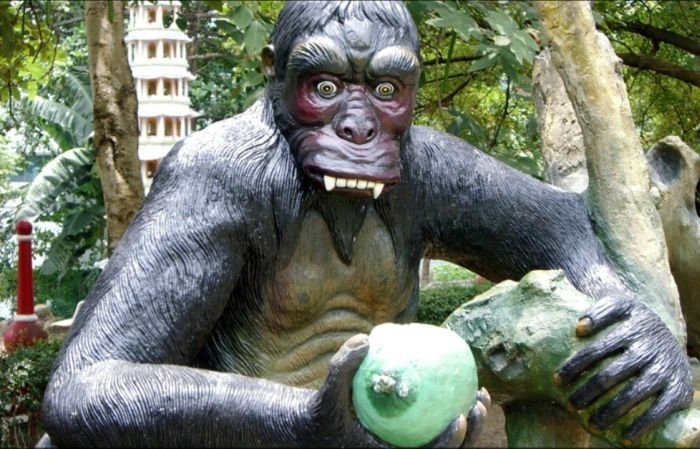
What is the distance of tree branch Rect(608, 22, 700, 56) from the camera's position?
5.79 metres

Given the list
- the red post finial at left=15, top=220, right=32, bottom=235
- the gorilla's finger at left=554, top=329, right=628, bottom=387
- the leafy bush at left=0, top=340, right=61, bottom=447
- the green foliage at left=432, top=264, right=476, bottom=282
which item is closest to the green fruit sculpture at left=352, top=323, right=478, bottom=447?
the gorilla's finger at left=554, top=329, right=628, bottom=387

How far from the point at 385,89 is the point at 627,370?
2.18ft

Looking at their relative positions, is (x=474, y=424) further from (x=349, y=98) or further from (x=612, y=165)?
(x=612, y=165)

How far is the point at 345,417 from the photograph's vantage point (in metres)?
1.50

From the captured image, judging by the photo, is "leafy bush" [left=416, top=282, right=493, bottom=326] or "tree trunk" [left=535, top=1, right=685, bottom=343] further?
"leafy bush" [left=416, top=282, right=493, bottom=326]

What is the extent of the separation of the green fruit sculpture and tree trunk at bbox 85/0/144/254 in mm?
3378

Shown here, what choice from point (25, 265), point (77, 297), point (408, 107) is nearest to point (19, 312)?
point (25, 265)

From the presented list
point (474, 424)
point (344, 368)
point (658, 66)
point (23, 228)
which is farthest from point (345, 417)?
point (23, 228)

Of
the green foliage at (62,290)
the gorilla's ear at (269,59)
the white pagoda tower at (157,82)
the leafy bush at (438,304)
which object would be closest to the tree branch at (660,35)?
the leafy bush at (438,304)

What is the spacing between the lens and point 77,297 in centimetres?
1196

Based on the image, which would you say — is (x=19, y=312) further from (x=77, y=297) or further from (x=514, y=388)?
(x=514, y=388)

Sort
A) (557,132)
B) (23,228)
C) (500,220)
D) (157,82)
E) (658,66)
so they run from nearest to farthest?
(500,220) < (557,132) < (658,66) < (23,228) < (157,82)

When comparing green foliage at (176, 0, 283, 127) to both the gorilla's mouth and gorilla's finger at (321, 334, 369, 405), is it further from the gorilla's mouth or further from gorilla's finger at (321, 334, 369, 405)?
gorilla's finger at (321, 334, 369, 405)

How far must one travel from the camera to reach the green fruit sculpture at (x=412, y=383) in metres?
1.44
